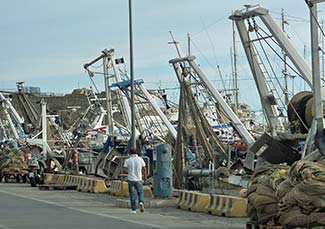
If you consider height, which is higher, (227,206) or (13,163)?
(13,163)

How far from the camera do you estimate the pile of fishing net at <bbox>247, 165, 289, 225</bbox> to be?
14523 mm

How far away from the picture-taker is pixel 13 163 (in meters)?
42.9

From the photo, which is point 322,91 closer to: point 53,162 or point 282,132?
point 282,132

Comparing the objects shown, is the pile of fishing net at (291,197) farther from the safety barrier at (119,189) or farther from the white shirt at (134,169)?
the safety barrier at (119,189)

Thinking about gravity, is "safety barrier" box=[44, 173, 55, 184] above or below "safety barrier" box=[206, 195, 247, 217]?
above

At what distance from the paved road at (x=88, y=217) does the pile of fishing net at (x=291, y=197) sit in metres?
3.26

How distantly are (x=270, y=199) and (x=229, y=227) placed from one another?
3415mm

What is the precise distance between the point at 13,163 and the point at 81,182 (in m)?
11.3

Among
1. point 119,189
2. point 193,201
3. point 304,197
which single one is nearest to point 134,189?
point 193,201

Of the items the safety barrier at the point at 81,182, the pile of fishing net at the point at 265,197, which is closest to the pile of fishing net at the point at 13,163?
the safety barrier at the point at 81,182

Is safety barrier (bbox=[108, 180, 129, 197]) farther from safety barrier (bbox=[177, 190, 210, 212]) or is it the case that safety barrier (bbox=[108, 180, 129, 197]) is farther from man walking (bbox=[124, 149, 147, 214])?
man walking (bbox=[124, 149, 147, 214])

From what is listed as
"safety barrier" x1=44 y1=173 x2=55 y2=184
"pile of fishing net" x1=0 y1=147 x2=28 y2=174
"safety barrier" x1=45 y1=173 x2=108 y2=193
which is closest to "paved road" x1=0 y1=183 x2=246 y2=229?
"safety barrier" x1=45 y1=173 x2=108 y2=193

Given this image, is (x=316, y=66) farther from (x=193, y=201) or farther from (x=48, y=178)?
(x=48, y=178)

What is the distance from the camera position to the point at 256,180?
1543cm
